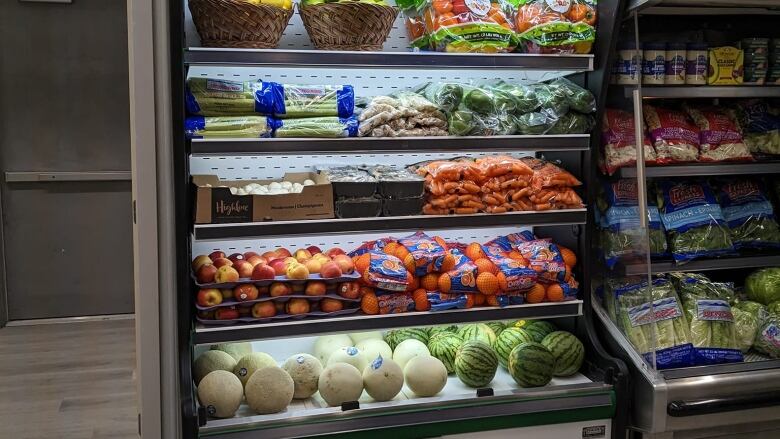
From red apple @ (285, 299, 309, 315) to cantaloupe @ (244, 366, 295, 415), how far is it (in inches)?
8.8

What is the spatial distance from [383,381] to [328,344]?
0.40m

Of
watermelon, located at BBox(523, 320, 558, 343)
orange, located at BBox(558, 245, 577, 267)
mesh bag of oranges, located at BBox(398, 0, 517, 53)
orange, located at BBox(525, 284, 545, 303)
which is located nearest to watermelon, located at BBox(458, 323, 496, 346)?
watermelon, located at BBox(523, 320, 558, 343)

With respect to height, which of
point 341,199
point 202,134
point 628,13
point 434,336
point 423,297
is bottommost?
point 434,336

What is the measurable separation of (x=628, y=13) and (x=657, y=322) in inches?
49.2

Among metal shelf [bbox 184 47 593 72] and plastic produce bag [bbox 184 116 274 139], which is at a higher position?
metal shelf [bbox 184 47 593 72]

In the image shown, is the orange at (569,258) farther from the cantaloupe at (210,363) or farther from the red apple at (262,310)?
the cantaloupe at (210,363)

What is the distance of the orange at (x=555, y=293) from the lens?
2.93m

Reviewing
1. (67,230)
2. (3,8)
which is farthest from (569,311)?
(3,8)

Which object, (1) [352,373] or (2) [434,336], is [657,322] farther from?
(1) [352,373]

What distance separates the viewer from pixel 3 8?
5.55 metres

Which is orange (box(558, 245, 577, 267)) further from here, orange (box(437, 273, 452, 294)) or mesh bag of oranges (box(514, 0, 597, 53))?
mesh bag of oranges (box(514, 0, 597, 53))

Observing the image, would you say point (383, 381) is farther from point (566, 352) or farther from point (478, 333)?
point (566, 352)

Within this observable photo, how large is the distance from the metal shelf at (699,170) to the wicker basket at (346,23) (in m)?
1.15

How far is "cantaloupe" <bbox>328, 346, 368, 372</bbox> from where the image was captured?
9.13 feet
